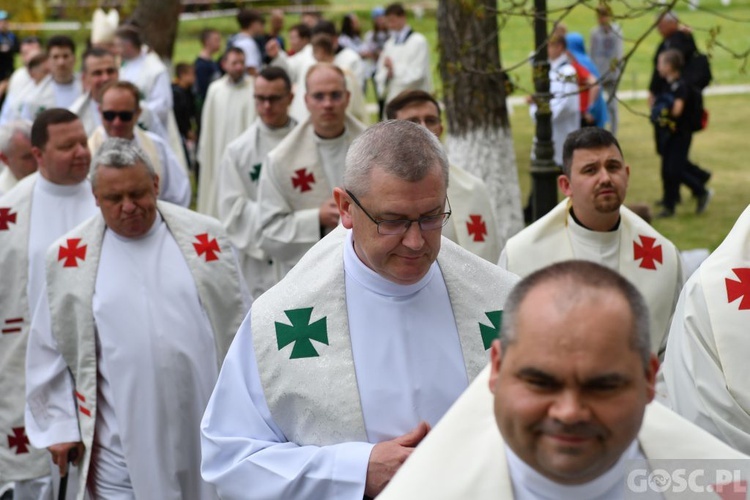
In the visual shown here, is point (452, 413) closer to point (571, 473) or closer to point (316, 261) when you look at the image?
point (571, 473)

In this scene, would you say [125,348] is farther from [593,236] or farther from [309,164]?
[309,164]

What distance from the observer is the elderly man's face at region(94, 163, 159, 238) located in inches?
210

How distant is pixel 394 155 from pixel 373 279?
0.44m

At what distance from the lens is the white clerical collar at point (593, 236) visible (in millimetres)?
5797

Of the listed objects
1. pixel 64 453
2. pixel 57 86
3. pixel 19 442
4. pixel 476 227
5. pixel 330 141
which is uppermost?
pixel 330 141

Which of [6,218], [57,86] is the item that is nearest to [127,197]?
[6,218]

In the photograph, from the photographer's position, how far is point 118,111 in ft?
26.0

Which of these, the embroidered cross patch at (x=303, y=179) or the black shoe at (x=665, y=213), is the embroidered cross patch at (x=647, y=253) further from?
the black shoe at (x=665, y=213)

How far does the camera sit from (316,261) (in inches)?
158

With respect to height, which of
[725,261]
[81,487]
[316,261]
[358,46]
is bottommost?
[358,46]

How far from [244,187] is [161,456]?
130 inches

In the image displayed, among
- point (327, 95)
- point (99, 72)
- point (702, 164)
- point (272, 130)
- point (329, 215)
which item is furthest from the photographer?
point (702, 164)

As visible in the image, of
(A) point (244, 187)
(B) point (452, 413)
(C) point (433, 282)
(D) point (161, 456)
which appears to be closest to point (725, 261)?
(C) point (433, 282)

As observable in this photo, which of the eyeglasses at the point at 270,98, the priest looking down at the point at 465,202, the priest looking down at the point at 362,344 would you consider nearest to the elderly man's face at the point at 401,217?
the priest looking down at the point at 362,344
